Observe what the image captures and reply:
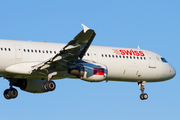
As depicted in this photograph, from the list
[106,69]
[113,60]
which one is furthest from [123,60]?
[106,69]

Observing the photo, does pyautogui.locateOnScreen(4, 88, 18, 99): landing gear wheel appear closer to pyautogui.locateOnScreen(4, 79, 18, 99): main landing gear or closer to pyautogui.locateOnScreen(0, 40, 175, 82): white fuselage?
pyautogui.locateOnScreen(4, 79, 18, 99): main landing gear

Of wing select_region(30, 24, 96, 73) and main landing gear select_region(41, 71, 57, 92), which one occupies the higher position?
wing select_region(30, 24, 96, 73)

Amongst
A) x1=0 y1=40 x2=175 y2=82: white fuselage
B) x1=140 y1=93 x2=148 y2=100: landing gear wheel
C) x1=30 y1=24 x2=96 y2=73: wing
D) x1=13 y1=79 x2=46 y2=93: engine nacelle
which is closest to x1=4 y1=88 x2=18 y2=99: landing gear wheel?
x1=13 y1=79 x2=46 y2=93: engine nacelle

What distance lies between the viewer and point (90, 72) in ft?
91.1

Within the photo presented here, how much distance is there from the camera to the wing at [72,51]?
946 inches

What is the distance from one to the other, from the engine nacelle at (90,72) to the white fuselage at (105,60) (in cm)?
112

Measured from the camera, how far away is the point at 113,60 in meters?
30.9

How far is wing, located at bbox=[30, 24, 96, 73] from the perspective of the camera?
24.0 meters

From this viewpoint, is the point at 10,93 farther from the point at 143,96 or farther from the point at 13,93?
the point at 143,96

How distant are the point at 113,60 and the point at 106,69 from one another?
257 centimetres

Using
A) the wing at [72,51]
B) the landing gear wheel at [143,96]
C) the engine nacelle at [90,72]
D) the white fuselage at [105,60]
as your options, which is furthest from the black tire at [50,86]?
the landing gear wheel at [143,96]

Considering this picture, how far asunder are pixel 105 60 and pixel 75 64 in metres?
3.70

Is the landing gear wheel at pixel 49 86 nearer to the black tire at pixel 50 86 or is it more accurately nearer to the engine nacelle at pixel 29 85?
the black tire at pixel 50 86

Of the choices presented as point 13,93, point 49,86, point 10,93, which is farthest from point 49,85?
point 10,93
